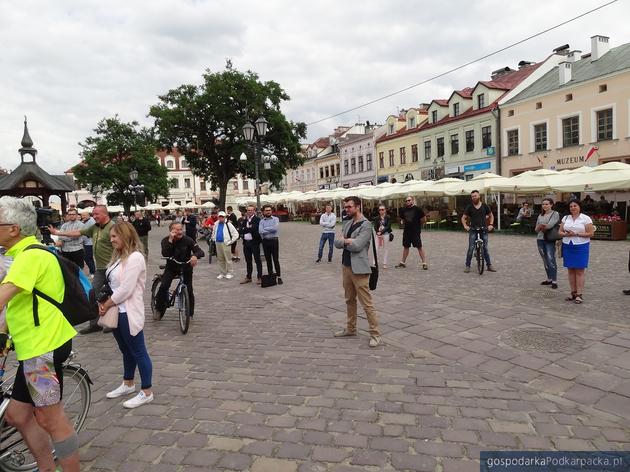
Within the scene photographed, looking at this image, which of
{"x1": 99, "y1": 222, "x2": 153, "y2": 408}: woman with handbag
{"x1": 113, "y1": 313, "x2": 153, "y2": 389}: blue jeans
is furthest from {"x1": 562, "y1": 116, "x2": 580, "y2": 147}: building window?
{"x1": 113, "y1": 313, "x2": 153, "y2": 389}: blue jeans

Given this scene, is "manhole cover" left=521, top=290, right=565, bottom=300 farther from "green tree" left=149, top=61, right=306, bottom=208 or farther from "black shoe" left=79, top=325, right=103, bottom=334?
"green tree" left=149, top=61, right=306, bottom=208

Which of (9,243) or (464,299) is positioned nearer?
(9,243)

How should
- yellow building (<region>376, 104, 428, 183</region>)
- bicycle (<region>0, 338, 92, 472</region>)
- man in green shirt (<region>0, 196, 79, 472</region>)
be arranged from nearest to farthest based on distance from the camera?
man in green shirt (<region>0, 196, 79, 472</region>), bicycle (<region>0, 338, 92, 472</region>), yellow building (<region>376, 104, 428, 183</region>)

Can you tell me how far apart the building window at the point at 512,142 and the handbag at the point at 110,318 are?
3229cm

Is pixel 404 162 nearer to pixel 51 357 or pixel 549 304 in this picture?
pixel 549 304

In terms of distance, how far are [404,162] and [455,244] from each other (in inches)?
1086

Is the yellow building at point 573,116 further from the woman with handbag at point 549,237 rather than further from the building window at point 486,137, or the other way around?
the woman with handbag at point 549,237

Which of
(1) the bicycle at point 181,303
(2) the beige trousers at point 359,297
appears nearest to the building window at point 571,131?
(2) the beige trousers at point 359,297

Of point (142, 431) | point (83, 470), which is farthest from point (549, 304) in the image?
point (83, 470)

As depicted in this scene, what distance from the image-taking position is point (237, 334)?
606 cm

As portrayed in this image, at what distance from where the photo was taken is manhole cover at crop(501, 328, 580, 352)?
5.02m

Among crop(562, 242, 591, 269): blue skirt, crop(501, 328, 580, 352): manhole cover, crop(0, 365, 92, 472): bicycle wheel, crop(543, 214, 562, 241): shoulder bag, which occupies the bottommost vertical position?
crop(501, 328, 580, 352): manhole cover

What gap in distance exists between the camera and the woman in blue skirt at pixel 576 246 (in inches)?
275

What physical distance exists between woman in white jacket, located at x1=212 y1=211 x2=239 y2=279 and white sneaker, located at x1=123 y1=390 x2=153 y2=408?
7.08 metres
